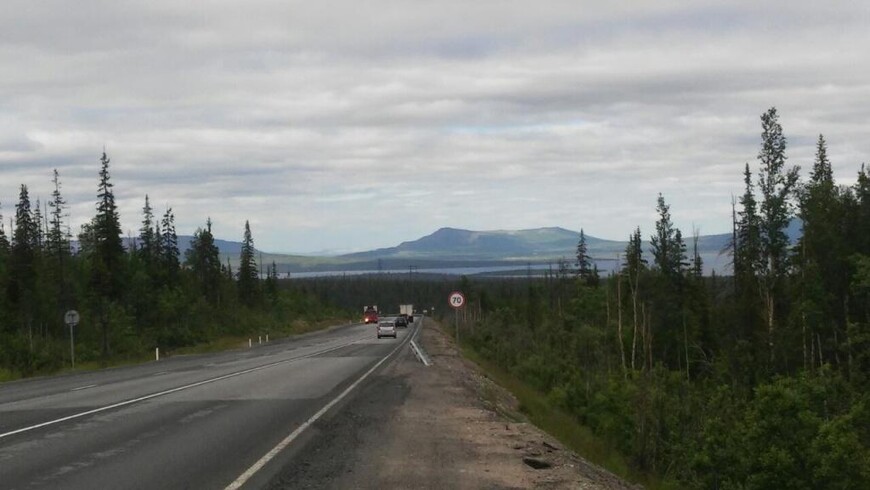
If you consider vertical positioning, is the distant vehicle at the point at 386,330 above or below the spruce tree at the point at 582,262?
below

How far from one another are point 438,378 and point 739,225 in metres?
56.1

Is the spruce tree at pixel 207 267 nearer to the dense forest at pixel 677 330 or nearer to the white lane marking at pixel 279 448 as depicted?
the dense forest at pixel 677 330

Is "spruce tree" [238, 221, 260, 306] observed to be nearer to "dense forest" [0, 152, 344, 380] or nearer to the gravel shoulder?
"dense forest" [0, 152, 344, 380]

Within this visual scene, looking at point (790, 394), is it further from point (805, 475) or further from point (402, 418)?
point (402, 418)

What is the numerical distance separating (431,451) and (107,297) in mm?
60093

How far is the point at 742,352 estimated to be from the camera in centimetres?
6788

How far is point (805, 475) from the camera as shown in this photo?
862 inches

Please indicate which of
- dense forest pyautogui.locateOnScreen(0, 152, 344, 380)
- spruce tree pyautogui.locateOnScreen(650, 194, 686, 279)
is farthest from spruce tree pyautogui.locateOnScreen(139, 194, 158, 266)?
spruce tree pyautogui.locateOnScreen(650, 194, 686, 279)

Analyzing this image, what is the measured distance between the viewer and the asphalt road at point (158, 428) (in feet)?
35.8

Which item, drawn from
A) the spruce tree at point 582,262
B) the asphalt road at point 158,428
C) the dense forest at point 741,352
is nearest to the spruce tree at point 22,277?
the dense forest at point 741,352

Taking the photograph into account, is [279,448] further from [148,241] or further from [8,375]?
[148,241]

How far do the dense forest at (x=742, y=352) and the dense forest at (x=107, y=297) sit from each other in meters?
23.2

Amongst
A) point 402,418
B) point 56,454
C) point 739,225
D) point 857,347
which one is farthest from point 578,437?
point 739,225

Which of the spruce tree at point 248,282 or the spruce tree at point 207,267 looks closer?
the spruce tree at point 207,267
